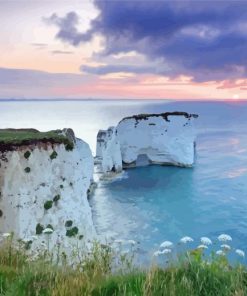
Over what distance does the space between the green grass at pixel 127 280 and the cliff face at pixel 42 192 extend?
35.1 feet

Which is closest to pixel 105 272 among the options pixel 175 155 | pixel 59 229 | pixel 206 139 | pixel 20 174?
pixel 20 174

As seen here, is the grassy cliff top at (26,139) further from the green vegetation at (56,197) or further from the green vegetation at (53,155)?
the green vegetation at (56,197)

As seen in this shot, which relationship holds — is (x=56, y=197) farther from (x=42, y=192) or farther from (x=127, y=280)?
(x=127, y=280)

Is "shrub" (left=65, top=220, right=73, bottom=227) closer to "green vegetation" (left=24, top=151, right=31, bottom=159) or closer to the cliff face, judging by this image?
the cliff face

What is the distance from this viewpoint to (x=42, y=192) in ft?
58.8

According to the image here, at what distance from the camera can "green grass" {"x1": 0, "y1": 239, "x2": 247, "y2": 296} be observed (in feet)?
15.7

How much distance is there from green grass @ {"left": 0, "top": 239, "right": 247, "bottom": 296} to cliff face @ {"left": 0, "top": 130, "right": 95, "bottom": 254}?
10685 millimetres

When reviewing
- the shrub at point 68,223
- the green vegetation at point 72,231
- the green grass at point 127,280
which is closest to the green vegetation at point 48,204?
the shrub at point 68,223

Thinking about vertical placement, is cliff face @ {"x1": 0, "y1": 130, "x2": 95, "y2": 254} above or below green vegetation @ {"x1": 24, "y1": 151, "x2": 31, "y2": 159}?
below

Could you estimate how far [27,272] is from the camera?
17.3 feet

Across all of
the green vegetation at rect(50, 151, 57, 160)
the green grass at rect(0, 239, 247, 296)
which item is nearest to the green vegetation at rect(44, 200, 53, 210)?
the green vegetation at rect(50, 151, 57, 160)

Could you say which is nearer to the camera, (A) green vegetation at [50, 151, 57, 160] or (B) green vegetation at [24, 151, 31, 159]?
(B) green vegetation at [24, 151, 31, 159]

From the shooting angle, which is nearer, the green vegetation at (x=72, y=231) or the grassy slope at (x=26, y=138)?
the grassy slope at (x=26, y=138)

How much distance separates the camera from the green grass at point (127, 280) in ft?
15.7
